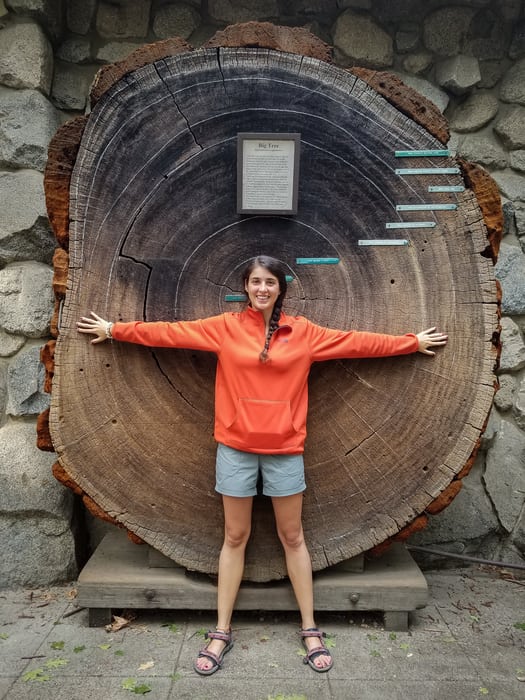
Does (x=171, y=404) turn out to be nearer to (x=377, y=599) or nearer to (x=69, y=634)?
(x=69, y=634)

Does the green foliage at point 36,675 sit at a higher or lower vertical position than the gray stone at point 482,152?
lower

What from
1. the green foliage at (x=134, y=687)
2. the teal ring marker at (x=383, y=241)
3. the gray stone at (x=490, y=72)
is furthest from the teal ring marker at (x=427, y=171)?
the green foliage at (x=134, y=687)

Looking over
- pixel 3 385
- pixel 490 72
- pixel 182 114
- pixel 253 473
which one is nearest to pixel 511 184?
pixel 490 72

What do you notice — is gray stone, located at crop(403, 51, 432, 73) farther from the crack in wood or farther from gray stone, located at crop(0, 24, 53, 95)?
gray stone, located at crop(0, 24, 53, 95)

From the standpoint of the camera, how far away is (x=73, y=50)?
8.96 ft

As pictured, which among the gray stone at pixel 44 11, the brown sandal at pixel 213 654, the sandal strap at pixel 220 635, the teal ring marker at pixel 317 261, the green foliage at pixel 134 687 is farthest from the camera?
the gray stone at pixel 44 11

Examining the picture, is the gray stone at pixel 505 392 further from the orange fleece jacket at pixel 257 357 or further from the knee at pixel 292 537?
the knee at pixel 292 537

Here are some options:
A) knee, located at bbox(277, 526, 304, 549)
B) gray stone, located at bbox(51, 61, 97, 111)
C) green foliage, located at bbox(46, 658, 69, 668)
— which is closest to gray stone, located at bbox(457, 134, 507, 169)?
gray stone, located at bbox(51, 61, 97, 111)

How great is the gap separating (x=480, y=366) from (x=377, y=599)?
1055mm

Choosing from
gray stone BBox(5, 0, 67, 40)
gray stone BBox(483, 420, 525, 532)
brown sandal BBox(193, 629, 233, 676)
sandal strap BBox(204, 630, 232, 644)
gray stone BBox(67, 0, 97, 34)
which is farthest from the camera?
gray stone BBox(483, 420, 525, 532)

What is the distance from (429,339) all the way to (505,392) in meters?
0.92

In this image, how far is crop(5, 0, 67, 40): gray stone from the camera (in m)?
2.53

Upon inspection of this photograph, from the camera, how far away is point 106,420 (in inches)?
85.5

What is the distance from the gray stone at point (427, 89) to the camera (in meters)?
2.79
